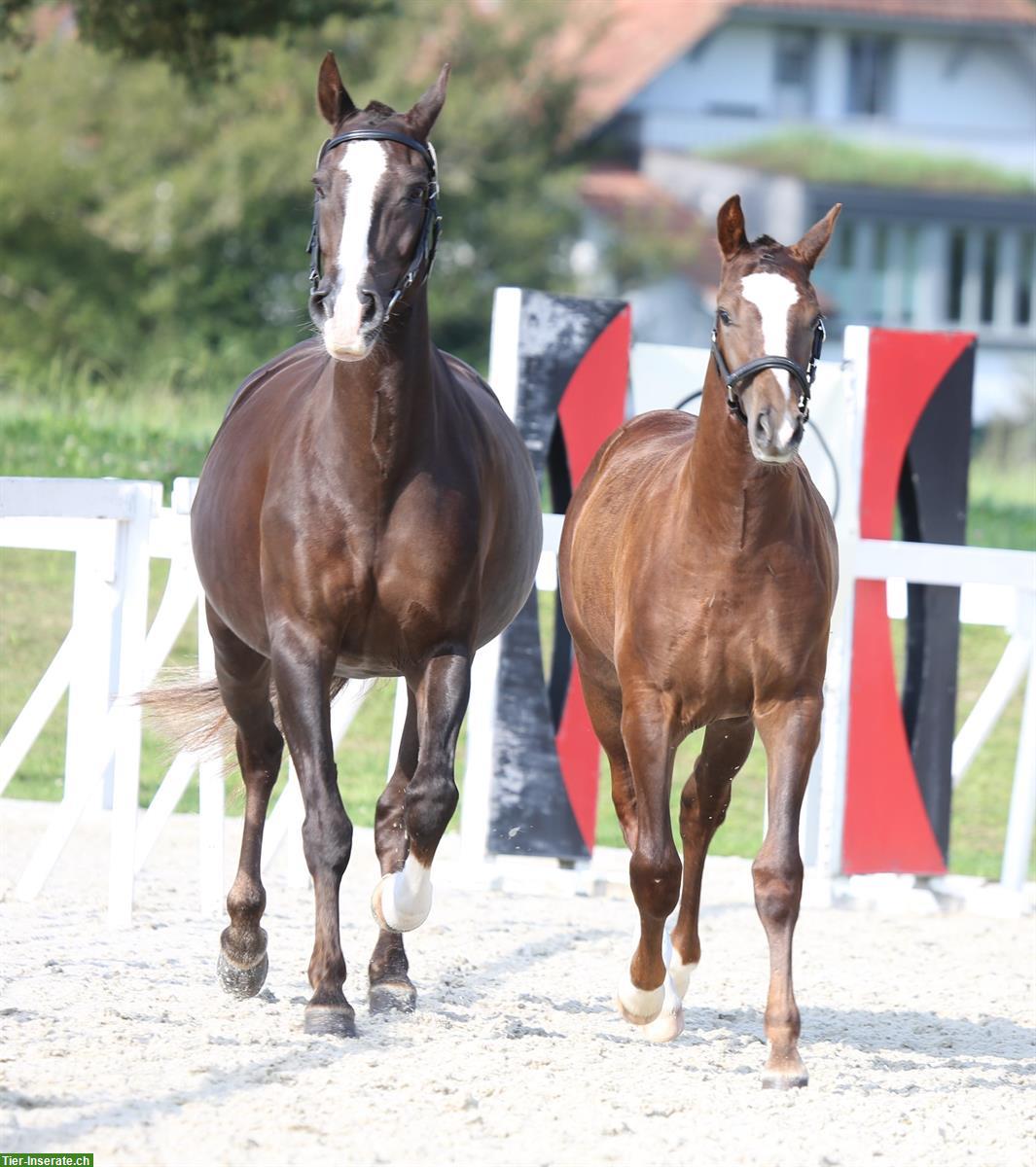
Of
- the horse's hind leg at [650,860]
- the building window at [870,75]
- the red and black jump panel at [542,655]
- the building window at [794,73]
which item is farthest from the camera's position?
the building window at [870,75]

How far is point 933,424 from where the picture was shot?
334 inches

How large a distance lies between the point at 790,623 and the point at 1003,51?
4335 centimetres

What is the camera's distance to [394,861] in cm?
546

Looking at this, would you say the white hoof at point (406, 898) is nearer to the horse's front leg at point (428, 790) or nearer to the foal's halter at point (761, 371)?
the horse's front leg at point (428, 790)

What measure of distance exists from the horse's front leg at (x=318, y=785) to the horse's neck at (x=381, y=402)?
520 mm

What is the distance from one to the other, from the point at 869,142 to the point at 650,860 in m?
39.6

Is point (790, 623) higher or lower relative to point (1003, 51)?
lower

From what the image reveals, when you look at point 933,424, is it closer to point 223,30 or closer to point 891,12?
point 223,30

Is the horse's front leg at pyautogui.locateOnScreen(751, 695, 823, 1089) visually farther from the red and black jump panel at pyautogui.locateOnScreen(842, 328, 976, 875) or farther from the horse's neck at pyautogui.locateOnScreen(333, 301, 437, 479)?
the red and black jump panel at pyautogui.locateOnScreen(842, 328, 976, 875)

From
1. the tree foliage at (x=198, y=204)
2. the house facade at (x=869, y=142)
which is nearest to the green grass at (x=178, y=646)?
the tree foliage at (x=198, y=204)

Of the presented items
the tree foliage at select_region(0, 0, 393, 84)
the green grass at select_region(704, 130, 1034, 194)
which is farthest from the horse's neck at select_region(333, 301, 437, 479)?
the green grass at select_region(704, 130, 1034, 194)

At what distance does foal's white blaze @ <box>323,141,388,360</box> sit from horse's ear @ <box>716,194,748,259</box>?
90 cm

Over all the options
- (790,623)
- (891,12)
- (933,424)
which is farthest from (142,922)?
(891,12)

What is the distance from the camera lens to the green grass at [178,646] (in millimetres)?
10547
